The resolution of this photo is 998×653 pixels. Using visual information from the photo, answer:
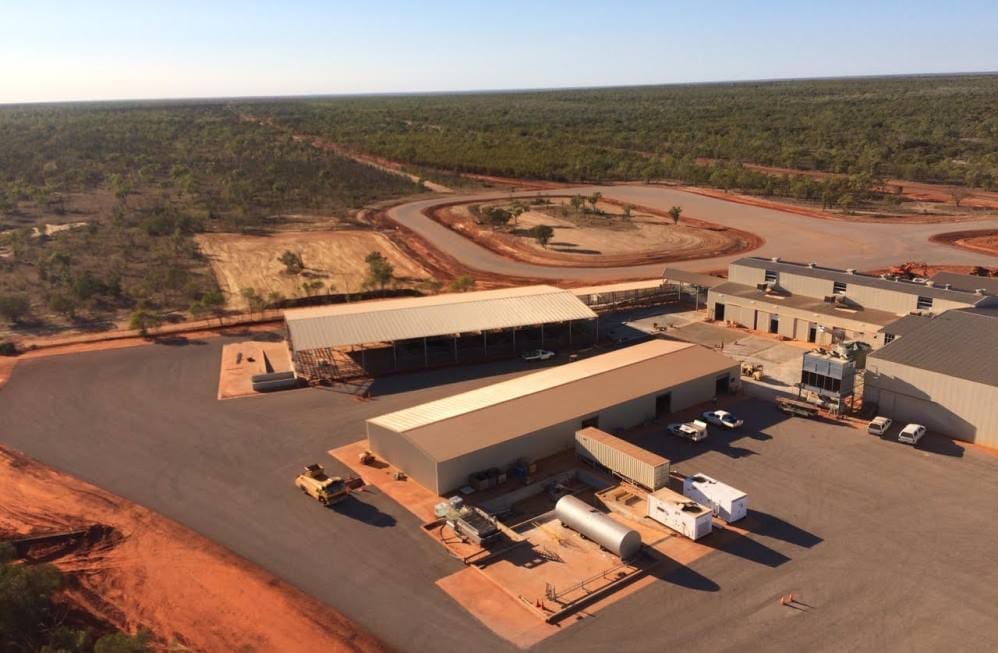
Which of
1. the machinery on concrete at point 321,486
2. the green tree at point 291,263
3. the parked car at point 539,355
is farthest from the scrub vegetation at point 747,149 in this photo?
the machinery on concrete at point 321,486

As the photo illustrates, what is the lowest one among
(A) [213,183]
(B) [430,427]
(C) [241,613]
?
(C) [241,613]

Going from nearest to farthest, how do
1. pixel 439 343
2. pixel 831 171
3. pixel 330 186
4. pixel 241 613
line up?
1. pixel 241 613
2. pixel 439 343
3. pixel 330 186
4. pixel 831 171

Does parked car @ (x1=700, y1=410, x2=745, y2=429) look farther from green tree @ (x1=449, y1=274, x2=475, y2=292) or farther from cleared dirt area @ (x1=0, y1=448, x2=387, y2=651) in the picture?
green tree @ (x1=449, y1=274, x2=475, y2=292)

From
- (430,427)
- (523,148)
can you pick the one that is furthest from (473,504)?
(523,148)

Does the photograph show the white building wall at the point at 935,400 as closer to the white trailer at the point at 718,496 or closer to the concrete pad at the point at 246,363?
the white trailer at the point at 718,496

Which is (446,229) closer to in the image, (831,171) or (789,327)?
(789,327)

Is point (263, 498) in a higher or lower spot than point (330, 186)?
lower

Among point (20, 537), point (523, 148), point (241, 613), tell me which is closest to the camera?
point (241, 613)

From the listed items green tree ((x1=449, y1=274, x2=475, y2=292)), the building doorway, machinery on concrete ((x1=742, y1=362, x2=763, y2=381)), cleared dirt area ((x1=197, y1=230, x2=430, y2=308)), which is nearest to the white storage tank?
the building doorway
